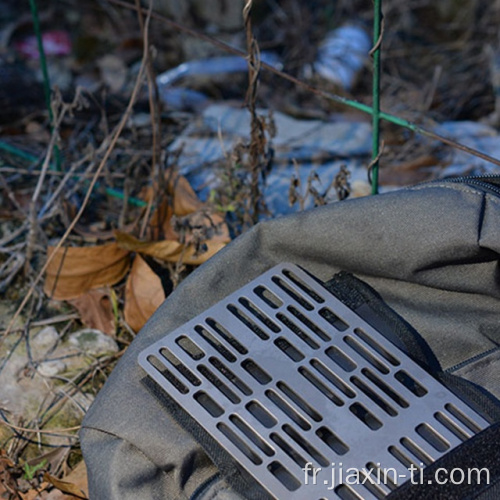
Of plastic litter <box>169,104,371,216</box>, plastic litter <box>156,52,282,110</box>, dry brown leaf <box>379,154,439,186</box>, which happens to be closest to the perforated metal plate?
plastic litter <box>169,104,371,216</box>

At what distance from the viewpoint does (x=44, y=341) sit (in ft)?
5.91

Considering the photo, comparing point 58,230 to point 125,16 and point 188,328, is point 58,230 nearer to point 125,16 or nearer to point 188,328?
point 188,328

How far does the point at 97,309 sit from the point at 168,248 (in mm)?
216

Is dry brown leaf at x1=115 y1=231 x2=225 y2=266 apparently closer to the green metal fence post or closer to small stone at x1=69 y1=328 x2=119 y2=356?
small stone at x1=69 y1=328 x2=119 y2=356

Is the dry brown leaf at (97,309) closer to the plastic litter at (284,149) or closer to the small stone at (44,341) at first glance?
the small stone at (44,341)

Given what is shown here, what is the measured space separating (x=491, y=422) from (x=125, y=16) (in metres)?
3.13

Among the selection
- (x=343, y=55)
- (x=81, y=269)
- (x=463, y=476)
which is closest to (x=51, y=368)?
(x=81, y=269)

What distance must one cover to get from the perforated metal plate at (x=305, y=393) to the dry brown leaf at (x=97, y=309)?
48 cm

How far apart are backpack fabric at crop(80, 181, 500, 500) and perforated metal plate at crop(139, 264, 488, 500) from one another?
5cm

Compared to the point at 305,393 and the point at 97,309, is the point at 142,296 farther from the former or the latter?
the point at 305,393

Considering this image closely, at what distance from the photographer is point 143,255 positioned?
1904 millimetres

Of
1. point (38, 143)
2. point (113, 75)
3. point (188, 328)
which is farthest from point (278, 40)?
point (188, 328)

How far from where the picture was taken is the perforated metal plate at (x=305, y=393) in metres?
1.20

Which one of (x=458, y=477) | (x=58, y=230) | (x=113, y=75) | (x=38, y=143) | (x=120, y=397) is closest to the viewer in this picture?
(x=458, y=477)
